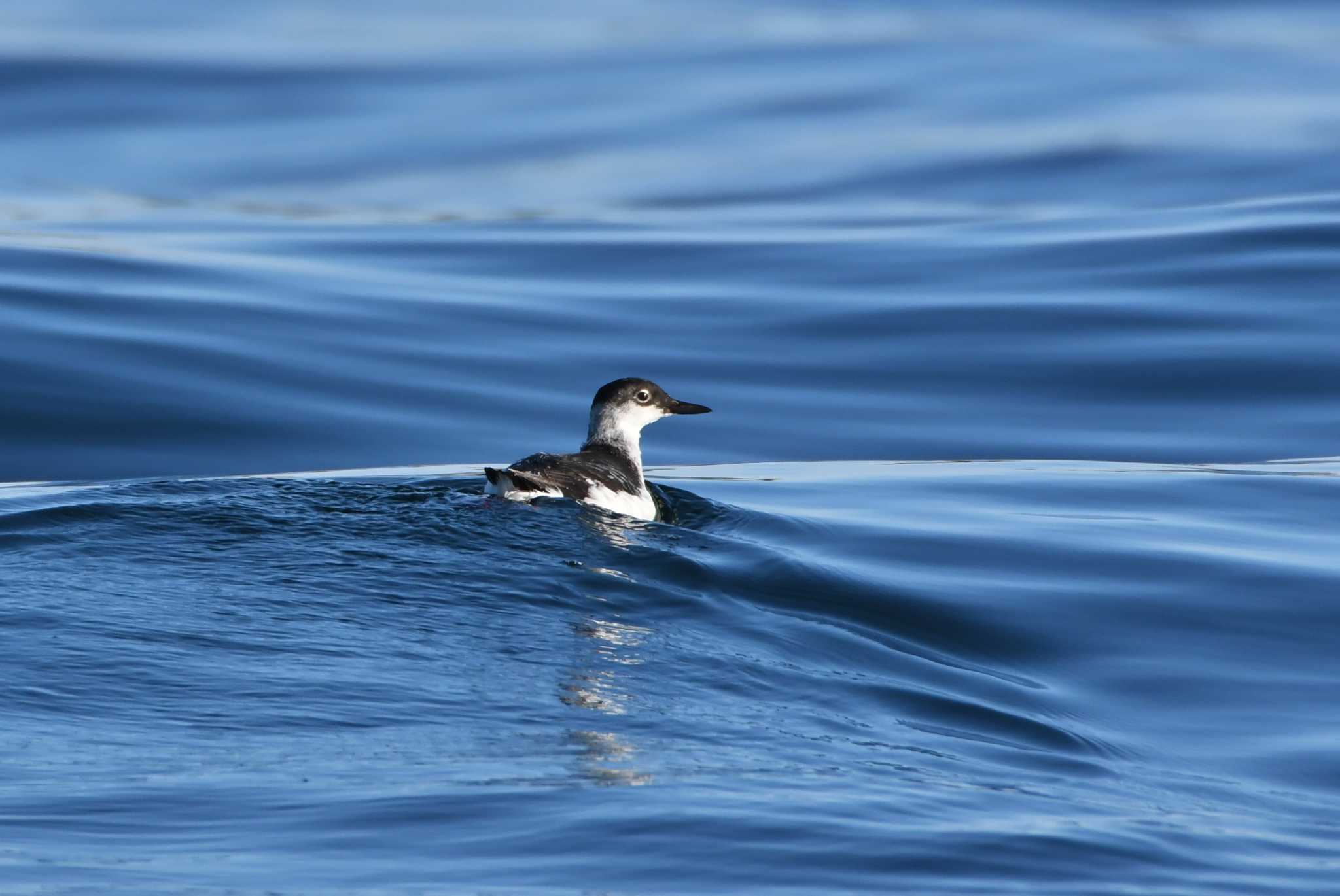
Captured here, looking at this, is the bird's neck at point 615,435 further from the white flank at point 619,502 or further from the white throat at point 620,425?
the white flank at point 619,502

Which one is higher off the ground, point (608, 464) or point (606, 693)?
point (608, 464)

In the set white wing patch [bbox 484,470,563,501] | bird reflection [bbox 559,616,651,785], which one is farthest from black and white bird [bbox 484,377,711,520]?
bird reflection [bbox 559,616,651,785]

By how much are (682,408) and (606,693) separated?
16.9 feet

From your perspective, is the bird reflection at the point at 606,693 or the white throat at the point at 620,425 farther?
the white throat at the point at 620,425

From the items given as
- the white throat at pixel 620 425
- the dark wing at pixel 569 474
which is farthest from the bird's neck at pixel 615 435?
the dark wing at pixel 569 474

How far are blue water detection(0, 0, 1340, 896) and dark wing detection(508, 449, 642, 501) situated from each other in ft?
0.79

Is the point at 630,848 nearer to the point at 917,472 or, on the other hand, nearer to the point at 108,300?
the point at 917,472

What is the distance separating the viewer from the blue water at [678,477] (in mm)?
4969

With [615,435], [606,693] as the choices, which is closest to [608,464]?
[615,435]

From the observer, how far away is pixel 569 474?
9.21 metres

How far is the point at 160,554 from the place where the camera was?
298 inches

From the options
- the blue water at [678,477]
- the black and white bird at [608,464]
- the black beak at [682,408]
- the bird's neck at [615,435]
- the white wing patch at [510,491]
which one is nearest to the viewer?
the blue water at [678,477]

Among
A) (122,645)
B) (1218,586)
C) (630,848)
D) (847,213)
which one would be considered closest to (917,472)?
(1218,586)

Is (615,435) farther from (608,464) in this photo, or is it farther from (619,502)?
(619,502)
